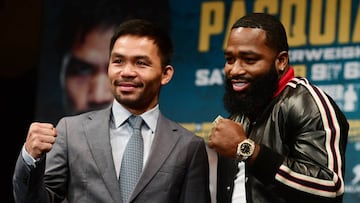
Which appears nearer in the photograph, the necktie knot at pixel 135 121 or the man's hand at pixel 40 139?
the man's hand at pixel 40 139

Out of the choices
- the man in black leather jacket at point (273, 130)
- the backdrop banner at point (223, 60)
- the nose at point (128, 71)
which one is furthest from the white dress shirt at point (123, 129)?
the backdrop banner at point (223, 60)

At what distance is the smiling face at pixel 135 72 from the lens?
265cm

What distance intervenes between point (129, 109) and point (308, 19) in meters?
1.54

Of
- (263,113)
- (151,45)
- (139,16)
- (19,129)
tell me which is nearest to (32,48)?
(19,129)

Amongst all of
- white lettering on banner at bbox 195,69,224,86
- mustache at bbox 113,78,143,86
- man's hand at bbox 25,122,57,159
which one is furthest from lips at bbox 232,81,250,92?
white lettering on banner at bbox 195,69,224,86

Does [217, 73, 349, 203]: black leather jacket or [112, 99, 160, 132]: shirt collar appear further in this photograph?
[112, 99, 160, 132]: shirt collar

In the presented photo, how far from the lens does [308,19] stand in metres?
3.96

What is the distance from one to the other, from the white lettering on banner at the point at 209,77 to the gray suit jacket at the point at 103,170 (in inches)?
56.3

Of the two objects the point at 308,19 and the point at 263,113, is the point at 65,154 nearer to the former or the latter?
the point at 263,113

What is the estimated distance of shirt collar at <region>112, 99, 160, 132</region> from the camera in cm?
268

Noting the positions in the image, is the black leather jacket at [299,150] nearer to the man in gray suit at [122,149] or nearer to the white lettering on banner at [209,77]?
the man in gray suit at [122,149]

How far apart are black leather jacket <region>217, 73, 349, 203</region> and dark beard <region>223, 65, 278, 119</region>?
31 mm

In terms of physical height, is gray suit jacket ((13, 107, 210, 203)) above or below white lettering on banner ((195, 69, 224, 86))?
below

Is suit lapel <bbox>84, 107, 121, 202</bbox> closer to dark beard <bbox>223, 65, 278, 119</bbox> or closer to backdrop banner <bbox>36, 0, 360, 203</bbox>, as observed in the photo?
dark beard <bbox>223, 65, 278, 119</bbox>
